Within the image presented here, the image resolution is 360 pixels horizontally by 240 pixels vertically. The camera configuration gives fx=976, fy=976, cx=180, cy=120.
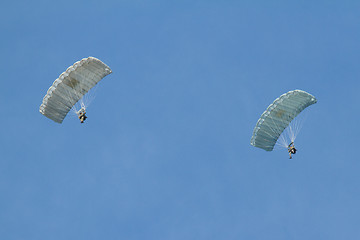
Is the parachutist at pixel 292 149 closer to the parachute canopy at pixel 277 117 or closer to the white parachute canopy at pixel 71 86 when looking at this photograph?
the parachute canopy at pixel 277 117

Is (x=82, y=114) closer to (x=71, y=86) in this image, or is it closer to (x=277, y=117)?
(x=71, y=86)

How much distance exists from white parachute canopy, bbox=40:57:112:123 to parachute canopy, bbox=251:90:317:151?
1241 cm

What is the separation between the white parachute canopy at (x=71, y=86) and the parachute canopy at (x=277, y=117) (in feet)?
40.7

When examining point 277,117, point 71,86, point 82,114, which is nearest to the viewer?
point 277,117

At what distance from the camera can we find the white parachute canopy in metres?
73.8

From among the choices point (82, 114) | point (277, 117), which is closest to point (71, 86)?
point (82, 114)

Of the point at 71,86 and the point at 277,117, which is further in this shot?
the point at 71,86

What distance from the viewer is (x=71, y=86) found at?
246 ft

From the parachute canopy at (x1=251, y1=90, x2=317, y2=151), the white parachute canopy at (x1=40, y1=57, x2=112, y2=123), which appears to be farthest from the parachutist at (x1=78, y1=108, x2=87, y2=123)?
the parachute canopy at (x1=251, y1=90, x2=317, y2=151)

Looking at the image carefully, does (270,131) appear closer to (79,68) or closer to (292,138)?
(292,138)

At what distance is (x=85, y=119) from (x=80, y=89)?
2.35 m

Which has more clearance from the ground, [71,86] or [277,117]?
[71,86]

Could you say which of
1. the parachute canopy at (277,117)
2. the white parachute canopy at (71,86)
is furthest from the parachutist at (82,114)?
the parachute canopy at (277,117)

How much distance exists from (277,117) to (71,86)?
1592 centimetres
